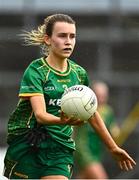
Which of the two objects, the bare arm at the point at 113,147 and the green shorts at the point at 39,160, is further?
the bare arm at the point at 113,147

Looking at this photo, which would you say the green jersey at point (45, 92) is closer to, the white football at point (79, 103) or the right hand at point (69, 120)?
the white football at point (79, 103)

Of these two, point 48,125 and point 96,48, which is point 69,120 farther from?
point 96,48

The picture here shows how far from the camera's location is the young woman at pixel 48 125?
24.8ft

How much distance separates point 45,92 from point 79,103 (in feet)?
1.63

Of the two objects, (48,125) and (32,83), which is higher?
(32,83)

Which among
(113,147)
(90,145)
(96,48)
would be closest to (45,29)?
(113,147)

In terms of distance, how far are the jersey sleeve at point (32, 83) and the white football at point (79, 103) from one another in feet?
1.03

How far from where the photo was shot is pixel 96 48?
16.4 m

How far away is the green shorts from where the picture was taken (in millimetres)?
7594

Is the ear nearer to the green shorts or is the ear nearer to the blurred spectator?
the green shorts

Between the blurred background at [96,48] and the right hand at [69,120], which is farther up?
the right hand at [69,120]

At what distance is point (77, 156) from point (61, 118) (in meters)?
7.44

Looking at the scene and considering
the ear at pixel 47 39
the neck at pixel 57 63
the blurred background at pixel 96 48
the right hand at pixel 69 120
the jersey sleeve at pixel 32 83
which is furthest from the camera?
the blurred background at pixel 96 48

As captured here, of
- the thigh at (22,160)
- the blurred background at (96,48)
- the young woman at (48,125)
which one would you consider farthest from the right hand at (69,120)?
the blurred background at (96,48)
